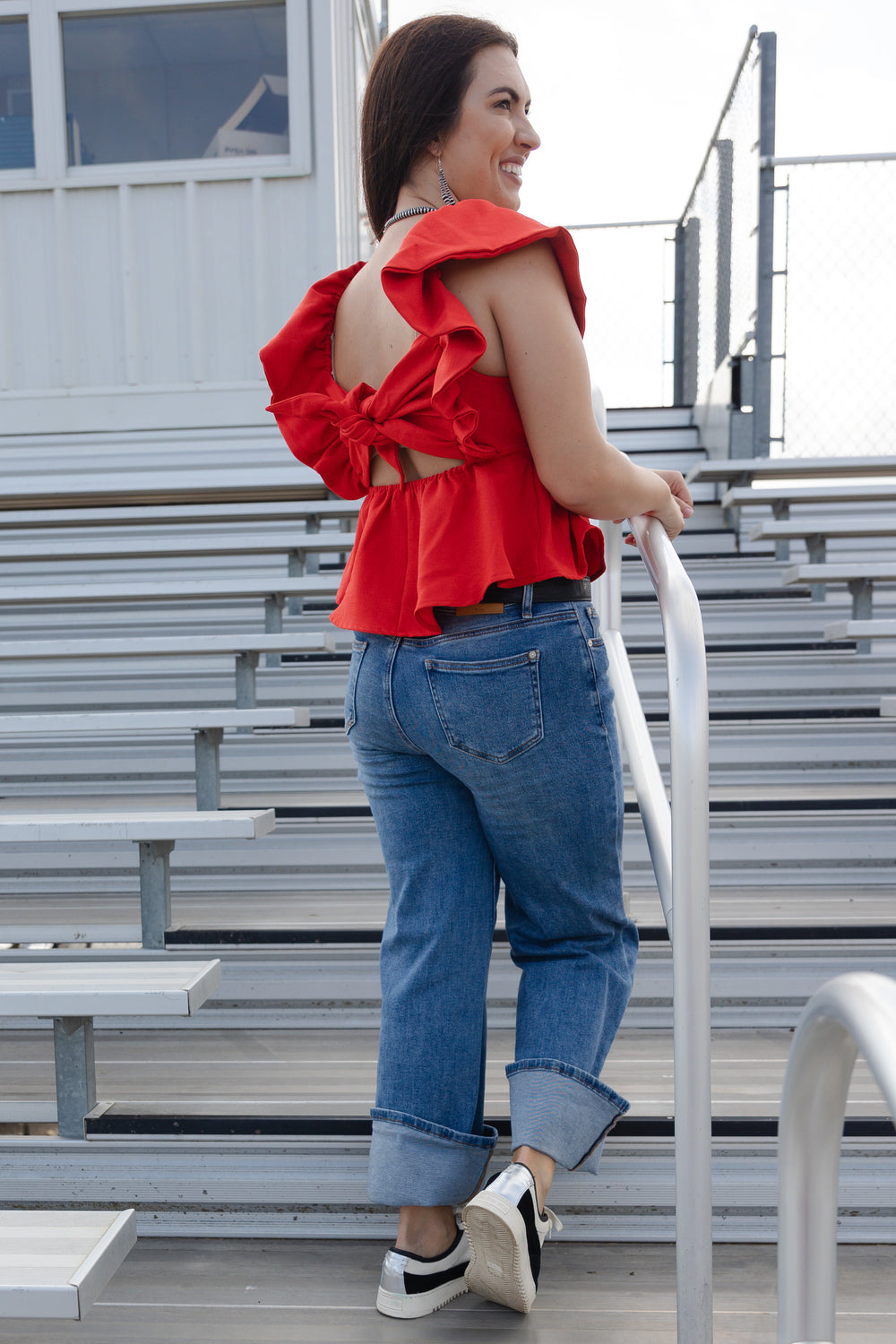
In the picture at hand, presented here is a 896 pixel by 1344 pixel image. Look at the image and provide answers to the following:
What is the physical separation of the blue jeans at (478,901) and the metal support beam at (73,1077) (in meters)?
0.41

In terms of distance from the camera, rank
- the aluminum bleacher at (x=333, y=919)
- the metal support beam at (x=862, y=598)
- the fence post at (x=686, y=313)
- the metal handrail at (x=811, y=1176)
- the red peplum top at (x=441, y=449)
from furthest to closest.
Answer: the fence post at (x=686, y=313), the metal support beam at (x=862, y=598), the aluminum bleacher at (x=333, y=919), the red peplum top at (x=441, y=449), the metal handrail at (x=811, y=1176)

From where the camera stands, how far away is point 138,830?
4.58 feet

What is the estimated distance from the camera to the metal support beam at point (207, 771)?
1.70 metres

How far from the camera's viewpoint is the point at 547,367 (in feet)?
2.68

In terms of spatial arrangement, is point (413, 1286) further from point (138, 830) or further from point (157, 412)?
point (157, 412)

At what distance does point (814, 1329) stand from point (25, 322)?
4.09m

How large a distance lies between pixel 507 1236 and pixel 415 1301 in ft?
0.58

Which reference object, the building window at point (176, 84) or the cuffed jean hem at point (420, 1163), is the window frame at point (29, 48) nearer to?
the building window at point (176, 84)

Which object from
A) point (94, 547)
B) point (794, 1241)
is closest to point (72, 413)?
point (94, 547)

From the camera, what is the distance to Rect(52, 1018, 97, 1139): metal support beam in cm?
118

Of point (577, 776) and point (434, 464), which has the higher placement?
point (434, 464)

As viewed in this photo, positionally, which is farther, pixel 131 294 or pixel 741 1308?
pixel 131 294

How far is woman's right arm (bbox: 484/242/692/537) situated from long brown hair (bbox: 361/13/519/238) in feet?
0.56

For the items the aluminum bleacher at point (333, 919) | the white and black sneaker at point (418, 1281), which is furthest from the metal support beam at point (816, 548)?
the white and black sneaker at point (418, 1281)
